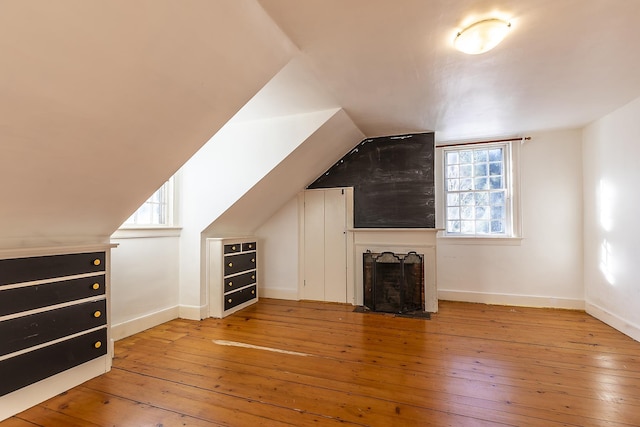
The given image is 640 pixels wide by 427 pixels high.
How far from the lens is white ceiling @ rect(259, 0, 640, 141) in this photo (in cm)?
168

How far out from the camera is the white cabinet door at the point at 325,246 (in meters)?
4.36

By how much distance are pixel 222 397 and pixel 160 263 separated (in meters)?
1.96

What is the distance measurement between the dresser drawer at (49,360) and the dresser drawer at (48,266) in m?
0.47

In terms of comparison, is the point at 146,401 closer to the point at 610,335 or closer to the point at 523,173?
the point at 610,335

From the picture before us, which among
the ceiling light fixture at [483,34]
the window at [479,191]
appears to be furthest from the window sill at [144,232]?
the window at [479,191]

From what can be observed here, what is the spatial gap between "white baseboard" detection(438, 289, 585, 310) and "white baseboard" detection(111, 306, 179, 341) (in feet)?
12.1

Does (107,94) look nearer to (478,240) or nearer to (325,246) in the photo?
(325,246)

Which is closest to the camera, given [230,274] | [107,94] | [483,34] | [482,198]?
[107,94]

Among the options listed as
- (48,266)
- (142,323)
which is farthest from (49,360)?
(142,323)

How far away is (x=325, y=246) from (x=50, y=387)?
3166mm

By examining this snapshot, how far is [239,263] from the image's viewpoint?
13.0 feet

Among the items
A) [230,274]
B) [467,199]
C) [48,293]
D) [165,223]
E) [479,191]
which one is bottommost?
[230,274]

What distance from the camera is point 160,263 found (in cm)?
340

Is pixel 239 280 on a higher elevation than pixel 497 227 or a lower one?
lower
